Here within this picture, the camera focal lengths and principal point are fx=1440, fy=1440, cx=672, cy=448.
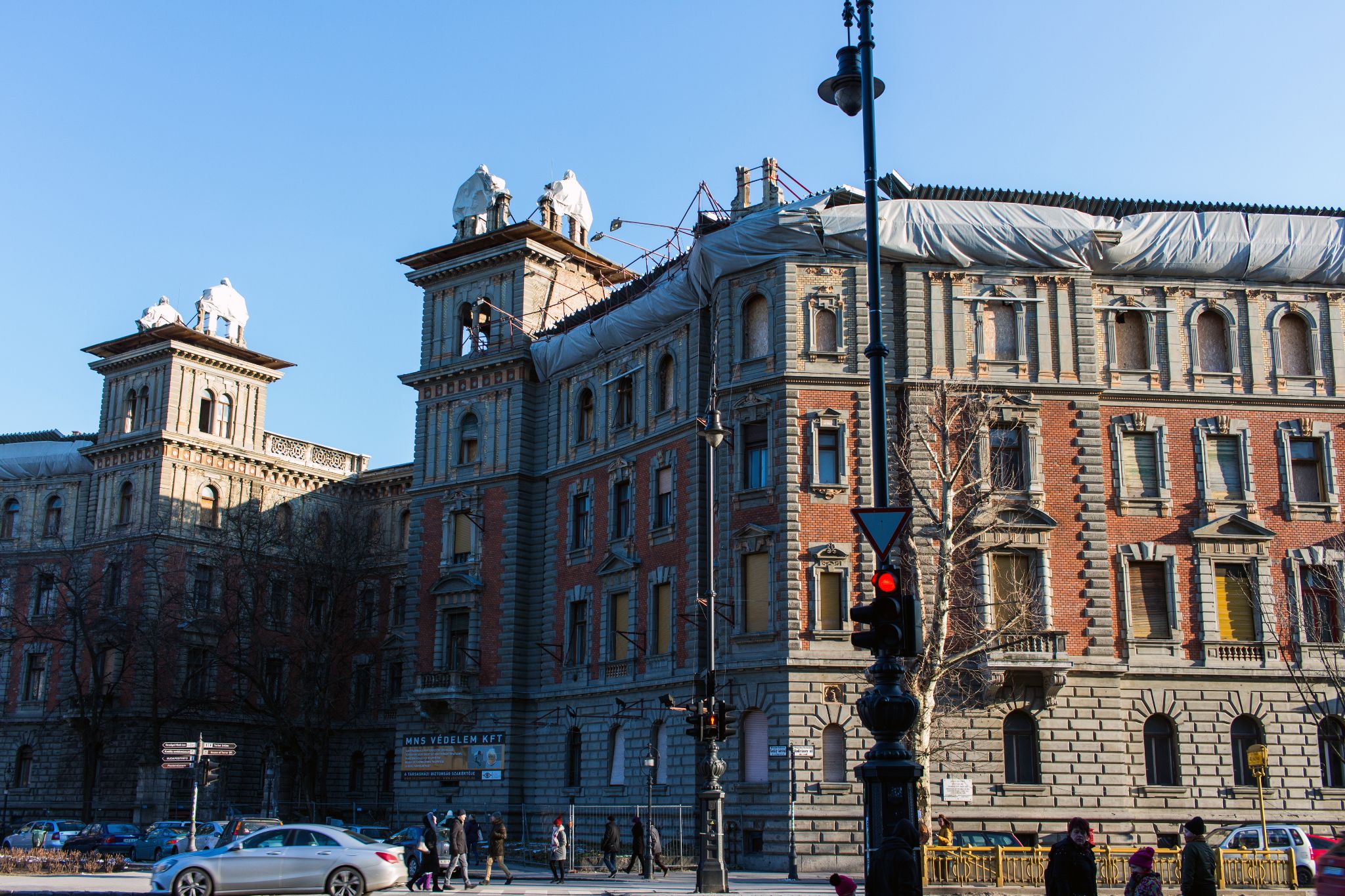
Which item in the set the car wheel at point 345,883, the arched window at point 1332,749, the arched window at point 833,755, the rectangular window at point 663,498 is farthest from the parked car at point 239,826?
the arched window at point 1332,749

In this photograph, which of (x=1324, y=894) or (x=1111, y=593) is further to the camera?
(x=1111, y=593)

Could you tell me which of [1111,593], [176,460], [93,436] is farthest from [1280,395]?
[93,436]

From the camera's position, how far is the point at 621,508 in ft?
159

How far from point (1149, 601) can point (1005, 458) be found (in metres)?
5.63

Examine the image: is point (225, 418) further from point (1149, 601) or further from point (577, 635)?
point (1149, 601)

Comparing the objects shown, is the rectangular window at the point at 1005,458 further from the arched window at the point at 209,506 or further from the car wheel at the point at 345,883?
the arched window at the point at 209,506

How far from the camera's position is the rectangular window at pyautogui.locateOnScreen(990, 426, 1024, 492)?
39750mm

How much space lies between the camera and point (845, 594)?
1553 inches

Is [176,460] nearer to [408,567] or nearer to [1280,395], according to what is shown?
[408,567]

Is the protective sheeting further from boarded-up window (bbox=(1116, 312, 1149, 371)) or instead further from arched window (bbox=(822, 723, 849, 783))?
boarded-up window (bbox=(1116, 312, 1149, 371))

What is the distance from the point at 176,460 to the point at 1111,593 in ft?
159

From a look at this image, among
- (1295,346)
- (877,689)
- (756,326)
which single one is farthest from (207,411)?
(877,689)

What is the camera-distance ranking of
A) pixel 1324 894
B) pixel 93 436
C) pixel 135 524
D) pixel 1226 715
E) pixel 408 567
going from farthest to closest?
pixel 93 436, pixel 135 524, pixel 408 567, pixel 1226 715, pixel 1324 894

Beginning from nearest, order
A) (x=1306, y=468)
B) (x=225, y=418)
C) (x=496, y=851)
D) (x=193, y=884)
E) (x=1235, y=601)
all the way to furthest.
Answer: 1. (x=193, y=884)
2. (x=496, y=851)
3. (x=1235, y=601)
4. (x=1306, y=468)
5. (x=225, y=418)
